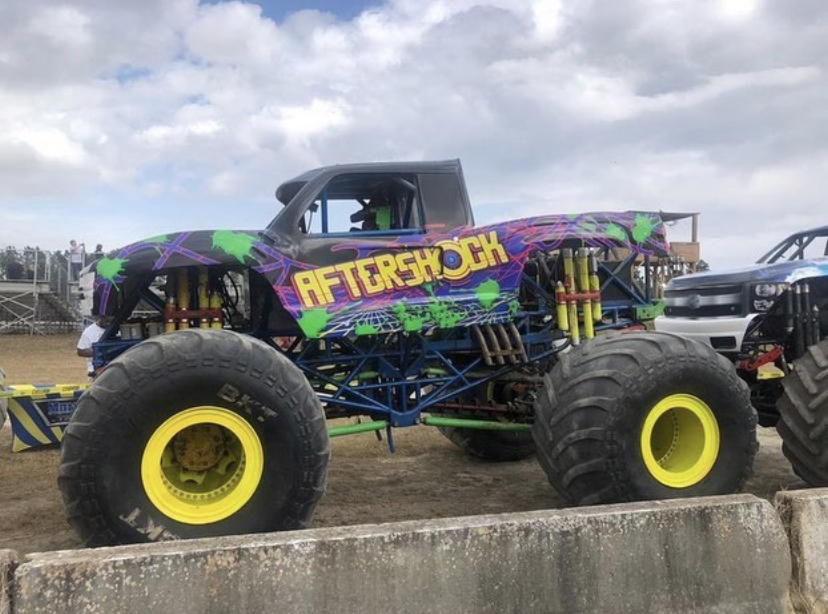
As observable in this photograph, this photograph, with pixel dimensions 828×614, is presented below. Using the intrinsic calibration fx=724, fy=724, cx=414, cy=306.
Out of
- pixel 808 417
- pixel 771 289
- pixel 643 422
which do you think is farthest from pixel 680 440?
pixel 771 289

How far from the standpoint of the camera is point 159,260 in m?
4.51

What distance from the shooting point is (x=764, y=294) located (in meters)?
5.83

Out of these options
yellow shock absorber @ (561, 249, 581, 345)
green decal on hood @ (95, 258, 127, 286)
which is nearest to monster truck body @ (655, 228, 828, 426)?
yellow shock absorber @ (561, 249, 581, 345)

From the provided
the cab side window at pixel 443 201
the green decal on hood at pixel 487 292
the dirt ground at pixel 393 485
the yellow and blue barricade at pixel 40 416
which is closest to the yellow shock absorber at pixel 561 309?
the green decal on hood at pixel 487 292

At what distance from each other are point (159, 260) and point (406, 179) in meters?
1.91

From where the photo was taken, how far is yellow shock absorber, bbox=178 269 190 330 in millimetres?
4848

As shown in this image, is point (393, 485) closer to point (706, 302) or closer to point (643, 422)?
point (643, 422)

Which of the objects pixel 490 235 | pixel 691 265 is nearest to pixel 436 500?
pixel 490 235

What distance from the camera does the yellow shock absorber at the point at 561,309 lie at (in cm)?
534

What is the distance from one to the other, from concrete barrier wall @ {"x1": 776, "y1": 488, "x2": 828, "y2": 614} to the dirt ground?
227cm

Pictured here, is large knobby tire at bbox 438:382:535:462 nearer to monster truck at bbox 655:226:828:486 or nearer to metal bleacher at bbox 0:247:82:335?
monster truck at bbox 655:226:828:486

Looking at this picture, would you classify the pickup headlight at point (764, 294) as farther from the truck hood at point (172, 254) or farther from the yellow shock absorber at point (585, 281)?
the truck hood at point (172, 254)

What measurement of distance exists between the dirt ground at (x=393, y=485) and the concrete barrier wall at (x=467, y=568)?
2.19m

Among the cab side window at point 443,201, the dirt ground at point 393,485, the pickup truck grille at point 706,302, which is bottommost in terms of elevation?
the dirt ground at point 393,485
